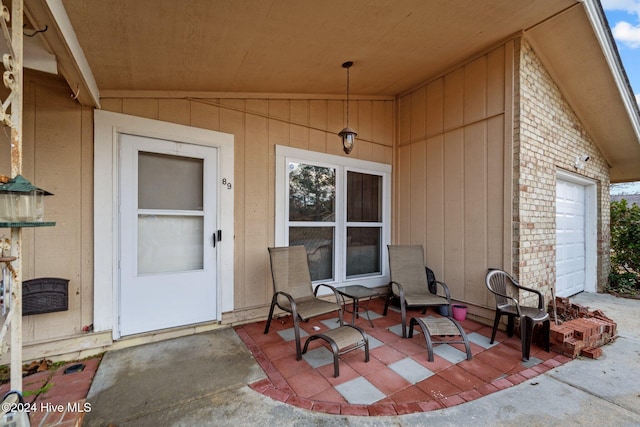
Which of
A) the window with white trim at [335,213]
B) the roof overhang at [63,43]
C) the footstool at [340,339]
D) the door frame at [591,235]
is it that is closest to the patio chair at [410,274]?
the window with white trim at [335,213]

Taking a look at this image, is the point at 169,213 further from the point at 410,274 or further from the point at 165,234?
the point at 410,274

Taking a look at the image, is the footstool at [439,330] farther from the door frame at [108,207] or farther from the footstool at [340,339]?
the door frame at [108,207]

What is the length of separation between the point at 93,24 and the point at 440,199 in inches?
165

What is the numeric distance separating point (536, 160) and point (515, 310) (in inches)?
76.7

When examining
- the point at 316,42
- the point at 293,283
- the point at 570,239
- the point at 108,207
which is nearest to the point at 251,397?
the point at 293,283

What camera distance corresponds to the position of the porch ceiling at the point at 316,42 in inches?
79.0

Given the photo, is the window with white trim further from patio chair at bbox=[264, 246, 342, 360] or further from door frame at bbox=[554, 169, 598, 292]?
door frame at bbox=[554, 169, 598, 292]

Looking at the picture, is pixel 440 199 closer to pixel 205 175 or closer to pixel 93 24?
pixel 205 175

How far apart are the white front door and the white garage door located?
17.2ft

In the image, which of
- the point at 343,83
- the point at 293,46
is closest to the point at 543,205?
the point at 343,83

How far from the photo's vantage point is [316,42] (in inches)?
107

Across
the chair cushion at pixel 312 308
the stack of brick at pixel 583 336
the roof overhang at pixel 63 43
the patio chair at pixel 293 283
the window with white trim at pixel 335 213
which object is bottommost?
the stack of brick at pixel 583 336

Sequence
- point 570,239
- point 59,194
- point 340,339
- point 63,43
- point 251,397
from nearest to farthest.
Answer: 1. point 63,43
2. point 251,397
3. point 340,339
4. point 59,194
5. point 570,239

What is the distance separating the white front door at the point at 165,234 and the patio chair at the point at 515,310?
10.7 ft
